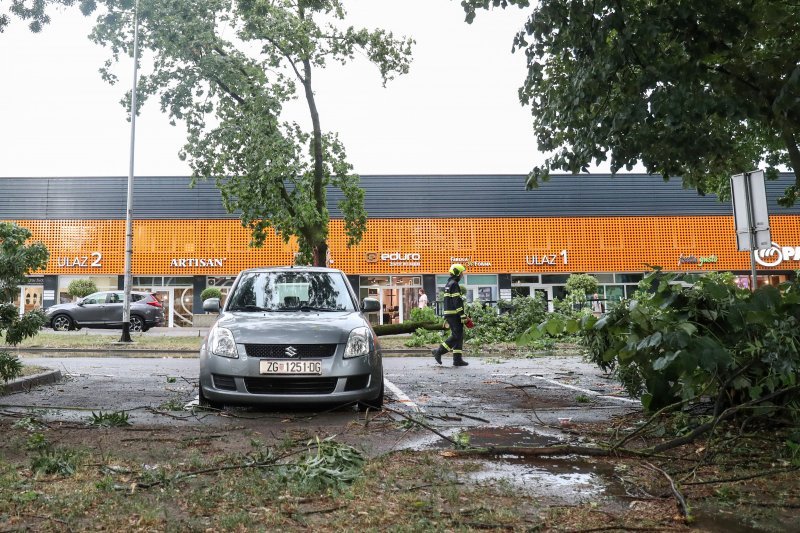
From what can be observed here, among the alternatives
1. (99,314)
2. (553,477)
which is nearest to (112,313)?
(99,314)

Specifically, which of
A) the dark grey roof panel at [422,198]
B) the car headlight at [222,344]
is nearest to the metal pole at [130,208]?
the car headlight at [222,344]

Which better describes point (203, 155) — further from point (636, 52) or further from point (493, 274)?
point (493, 274)

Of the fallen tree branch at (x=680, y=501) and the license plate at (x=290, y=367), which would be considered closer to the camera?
the fallen tree branch at (x=680, y=501)

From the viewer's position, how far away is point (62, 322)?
24.0 meters

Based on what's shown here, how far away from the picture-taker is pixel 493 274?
114 ft

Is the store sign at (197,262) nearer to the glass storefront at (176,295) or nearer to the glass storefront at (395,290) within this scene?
the glass storefront at (176,295)

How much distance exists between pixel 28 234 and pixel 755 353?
6.56 meters

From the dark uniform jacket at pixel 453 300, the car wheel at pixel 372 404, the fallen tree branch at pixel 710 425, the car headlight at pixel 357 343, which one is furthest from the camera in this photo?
the dark uniform jacket at pixel 453 300

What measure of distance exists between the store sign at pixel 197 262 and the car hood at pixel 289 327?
93.1 feet

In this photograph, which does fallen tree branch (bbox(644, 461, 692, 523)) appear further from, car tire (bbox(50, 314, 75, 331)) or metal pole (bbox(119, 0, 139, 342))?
car tire (bbox(50, 314, 75, 331))

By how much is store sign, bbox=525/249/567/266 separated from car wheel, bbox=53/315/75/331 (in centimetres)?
2261

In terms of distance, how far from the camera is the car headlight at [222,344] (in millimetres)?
5906

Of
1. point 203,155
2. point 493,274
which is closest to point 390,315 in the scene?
point 493,274

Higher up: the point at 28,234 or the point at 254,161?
the point at 254,161
